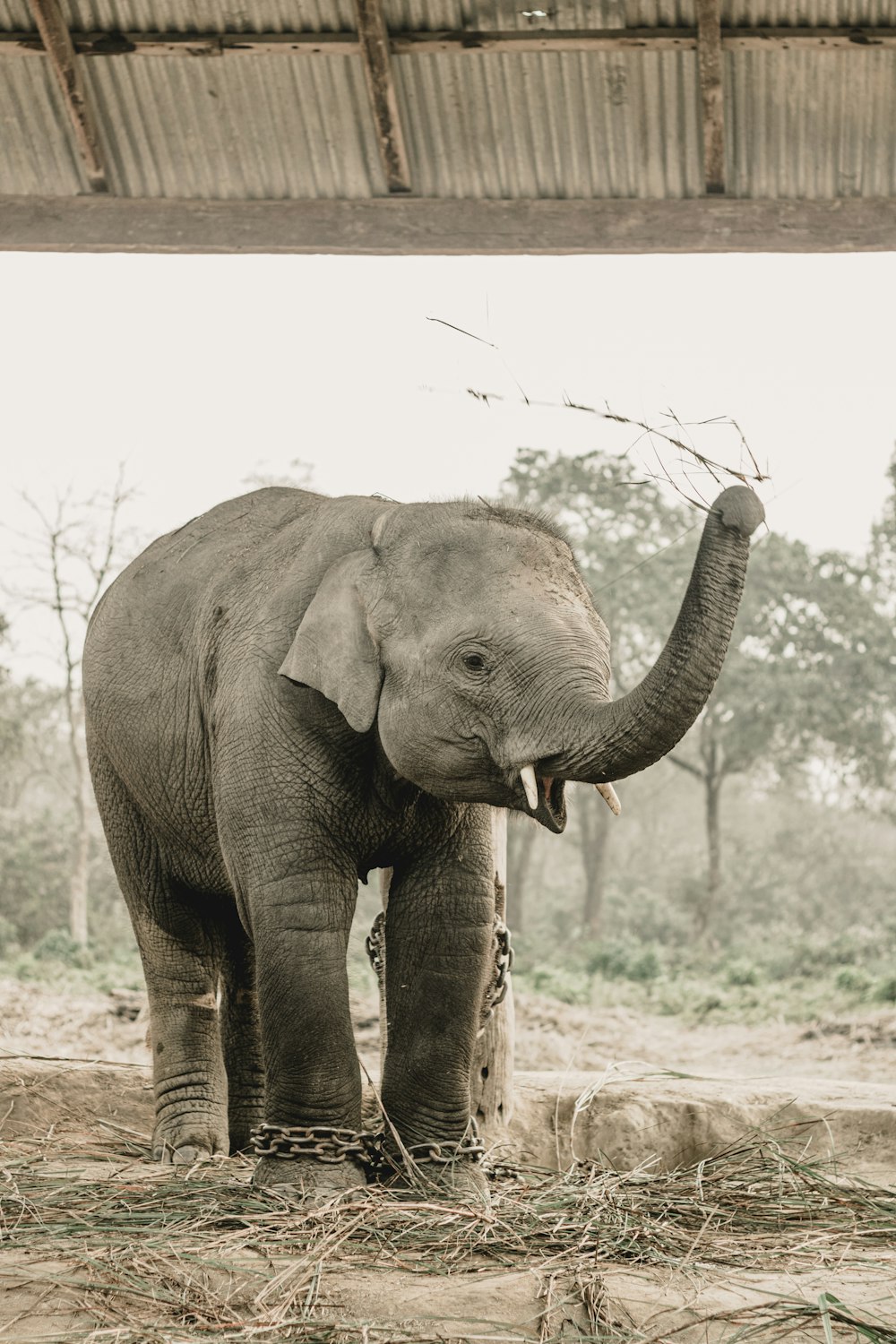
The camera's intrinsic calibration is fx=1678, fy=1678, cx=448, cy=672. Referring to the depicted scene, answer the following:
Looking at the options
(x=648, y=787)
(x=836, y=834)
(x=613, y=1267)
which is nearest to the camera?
(x=613, y=1267)

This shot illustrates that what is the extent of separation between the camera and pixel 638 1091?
7324 mm

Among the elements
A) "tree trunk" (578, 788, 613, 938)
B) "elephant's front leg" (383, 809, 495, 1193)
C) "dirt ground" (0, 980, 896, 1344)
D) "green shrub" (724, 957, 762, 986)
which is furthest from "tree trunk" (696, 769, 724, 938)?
"elephant's front leg" (383, 809, 495, 1193)

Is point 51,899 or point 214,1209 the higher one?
point 51,899

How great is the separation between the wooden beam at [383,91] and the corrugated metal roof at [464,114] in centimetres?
14

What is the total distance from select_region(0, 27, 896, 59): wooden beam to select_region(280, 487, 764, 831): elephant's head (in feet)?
8.78

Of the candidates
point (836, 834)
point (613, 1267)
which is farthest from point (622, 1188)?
point (836, 834)

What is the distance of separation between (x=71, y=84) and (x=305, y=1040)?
171 inches

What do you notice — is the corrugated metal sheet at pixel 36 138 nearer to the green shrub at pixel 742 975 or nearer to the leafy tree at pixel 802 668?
the green shrub at pixel 742 975

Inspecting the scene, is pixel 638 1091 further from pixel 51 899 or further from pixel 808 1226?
pixel 51 899

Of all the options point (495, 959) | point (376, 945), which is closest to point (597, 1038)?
point (495, 959)

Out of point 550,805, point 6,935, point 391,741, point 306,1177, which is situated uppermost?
point 6,935

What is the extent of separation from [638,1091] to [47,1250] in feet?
11.8

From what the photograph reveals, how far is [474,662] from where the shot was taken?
4.89m

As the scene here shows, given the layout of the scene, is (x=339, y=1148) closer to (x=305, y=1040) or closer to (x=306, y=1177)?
(x=306, y=1177)
